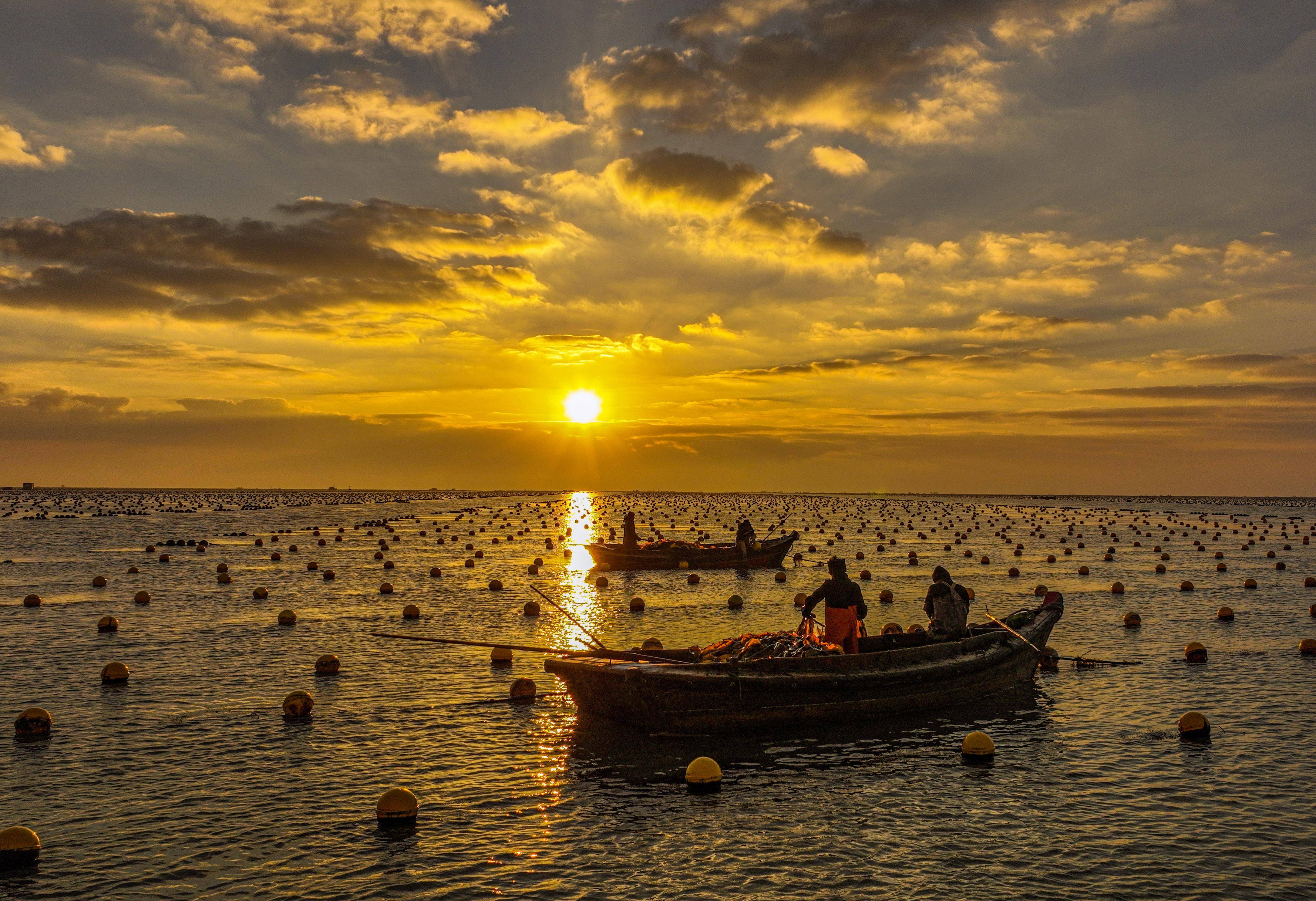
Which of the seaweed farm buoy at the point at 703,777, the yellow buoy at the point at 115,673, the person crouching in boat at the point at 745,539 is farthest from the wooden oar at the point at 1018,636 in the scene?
the person crouching in boat at the point at 745,539

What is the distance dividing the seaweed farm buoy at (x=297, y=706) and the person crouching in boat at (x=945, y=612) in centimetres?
1334

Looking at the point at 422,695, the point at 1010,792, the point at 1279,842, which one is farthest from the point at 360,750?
the point at 1279,842

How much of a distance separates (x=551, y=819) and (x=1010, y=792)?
23.0 feet

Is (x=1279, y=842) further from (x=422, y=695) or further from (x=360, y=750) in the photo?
(x=422, y=695)

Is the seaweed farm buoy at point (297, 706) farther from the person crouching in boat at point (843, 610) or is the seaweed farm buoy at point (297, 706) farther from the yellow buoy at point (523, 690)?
the person crouching in boat at point (843, 610)

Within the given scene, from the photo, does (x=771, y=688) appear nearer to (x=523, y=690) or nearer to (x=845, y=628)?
(x=845, y=628)

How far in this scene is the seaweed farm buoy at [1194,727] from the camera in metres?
16.5

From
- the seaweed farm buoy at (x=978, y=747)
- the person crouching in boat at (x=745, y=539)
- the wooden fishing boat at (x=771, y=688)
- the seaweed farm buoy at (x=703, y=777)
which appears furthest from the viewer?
the person crouching in boat at (x=745, y=539)

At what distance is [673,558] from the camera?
47812 millimetres

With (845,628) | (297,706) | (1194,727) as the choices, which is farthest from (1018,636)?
(297,706)

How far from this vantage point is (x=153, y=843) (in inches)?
462

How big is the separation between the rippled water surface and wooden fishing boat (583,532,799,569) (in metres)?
14.5

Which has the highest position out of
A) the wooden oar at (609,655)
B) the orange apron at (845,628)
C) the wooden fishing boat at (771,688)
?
the orange apron at (845,628)

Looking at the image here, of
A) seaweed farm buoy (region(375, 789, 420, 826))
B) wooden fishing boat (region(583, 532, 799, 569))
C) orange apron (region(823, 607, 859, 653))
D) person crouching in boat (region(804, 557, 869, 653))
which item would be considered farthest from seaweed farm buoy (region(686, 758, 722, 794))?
wooden fishing boat (region(583, 532, 799, 569))
